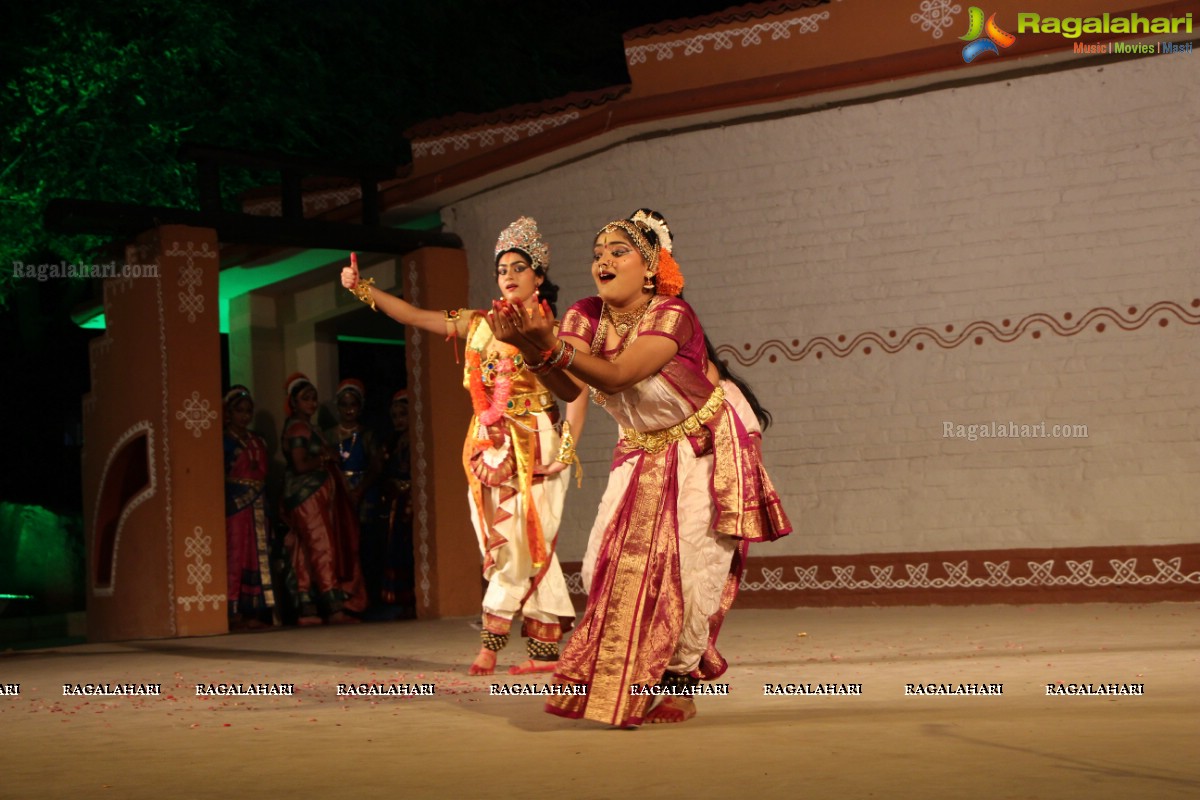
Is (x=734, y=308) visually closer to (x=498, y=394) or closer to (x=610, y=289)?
(x=498, y=394)

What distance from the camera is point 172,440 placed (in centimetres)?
1023

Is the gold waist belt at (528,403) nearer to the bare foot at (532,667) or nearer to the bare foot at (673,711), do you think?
the bare foot at (532,667)

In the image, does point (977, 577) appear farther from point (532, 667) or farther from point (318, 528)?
point (318, 528)

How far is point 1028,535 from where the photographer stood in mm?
9266

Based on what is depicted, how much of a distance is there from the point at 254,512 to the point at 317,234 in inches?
85.9

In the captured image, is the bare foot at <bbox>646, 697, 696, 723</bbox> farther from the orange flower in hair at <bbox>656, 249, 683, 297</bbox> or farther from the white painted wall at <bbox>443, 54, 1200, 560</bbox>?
the white painted wall at <bbox>443, 54, 1200, 560</bbox>

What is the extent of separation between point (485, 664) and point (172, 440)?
13.6 feet

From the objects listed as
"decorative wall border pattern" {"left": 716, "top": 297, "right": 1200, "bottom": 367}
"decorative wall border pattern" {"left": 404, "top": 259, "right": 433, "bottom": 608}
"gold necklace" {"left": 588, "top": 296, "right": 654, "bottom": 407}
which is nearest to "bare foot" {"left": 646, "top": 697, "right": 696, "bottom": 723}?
"gold necklace" {"left": 588, "top": 296, "right": 654, "bottom": 407}

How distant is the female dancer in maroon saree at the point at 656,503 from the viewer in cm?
487

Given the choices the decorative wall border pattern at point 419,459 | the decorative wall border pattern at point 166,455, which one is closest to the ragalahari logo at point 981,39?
the decorative wall border pattern at point 419,459

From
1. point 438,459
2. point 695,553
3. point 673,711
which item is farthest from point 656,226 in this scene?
point 438,459

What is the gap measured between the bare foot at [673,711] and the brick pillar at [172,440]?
5.91 meters

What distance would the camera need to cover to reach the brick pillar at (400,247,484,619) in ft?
36.7

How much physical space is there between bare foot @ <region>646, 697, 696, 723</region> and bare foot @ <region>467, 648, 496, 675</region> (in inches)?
79.2
